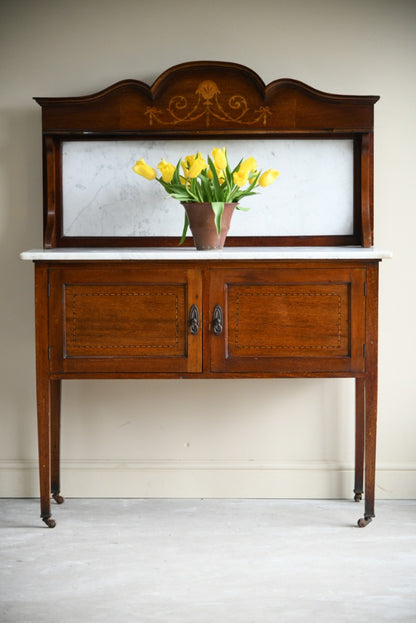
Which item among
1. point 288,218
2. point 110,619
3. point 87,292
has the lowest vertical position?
point 110,619

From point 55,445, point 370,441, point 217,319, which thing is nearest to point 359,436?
point 370,441

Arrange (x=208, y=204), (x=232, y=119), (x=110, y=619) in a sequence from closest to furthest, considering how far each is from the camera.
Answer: (x=110, y=619), (x=208, y=204), (x=232, y=119)

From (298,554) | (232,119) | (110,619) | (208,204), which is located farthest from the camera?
(232,119)

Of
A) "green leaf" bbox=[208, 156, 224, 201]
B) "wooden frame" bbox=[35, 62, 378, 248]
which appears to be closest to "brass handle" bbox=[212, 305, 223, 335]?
"green leaf" bbox=[208, 156, 224, 201]

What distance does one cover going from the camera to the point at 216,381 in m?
3.39

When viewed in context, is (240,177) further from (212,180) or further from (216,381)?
(216,381)

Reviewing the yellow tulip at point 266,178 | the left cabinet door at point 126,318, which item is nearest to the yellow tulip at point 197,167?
the yellow tulip at point 266,178

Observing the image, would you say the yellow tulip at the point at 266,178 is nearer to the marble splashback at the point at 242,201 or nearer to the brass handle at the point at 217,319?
the marble splashback at the point at 242,201

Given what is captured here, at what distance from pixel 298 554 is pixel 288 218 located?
1.36 m

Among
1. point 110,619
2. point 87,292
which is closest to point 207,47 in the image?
point 87,292

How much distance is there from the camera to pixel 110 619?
7.34 feet

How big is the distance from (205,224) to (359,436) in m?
1.10

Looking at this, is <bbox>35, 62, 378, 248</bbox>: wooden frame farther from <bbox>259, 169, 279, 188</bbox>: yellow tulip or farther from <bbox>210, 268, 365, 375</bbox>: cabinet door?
<bbox>210, 268, 365, 375</bbox>: cabinet door

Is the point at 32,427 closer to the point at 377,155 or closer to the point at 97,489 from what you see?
the point at 97,489
